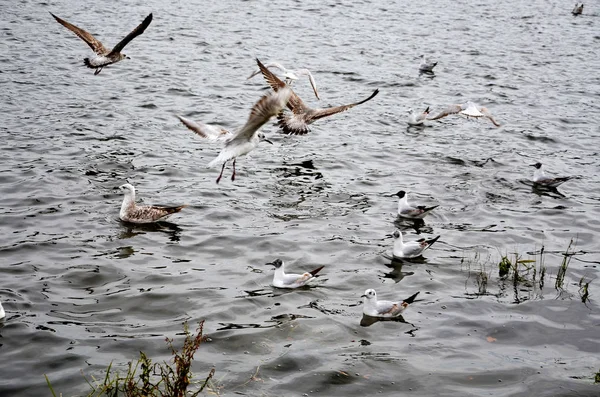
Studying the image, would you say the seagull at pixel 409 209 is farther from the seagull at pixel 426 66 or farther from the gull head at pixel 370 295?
the seagull at pixel 426 66

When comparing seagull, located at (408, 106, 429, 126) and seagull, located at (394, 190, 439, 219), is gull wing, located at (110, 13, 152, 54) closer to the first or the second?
seagull, located at (394, 190, 439, 219)

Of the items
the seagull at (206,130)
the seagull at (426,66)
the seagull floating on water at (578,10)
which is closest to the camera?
the seagull at (206,130)

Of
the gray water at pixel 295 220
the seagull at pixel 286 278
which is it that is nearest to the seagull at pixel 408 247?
the gray water at pixel 295 220

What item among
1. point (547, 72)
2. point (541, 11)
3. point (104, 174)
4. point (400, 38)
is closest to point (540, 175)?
point (104, 174)

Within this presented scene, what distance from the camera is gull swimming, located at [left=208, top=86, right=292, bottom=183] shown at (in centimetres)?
927

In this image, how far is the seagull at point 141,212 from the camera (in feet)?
38.8

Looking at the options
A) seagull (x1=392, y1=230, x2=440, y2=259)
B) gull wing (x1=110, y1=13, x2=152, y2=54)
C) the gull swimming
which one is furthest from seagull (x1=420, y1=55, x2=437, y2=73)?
seagull (x1=392, y1=230, x2=440, y2=259)

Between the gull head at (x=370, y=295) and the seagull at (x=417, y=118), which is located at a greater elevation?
the gull head at (x=370, y=295)

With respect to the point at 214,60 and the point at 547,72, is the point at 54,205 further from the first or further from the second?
the point at 547,72

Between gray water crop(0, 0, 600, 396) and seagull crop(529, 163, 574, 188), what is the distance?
33cm

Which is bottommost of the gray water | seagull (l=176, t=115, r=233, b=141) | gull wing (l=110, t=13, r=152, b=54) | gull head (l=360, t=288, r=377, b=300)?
the gray water

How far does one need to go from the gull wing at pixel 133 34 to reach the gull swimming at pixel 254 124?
2.83 meters

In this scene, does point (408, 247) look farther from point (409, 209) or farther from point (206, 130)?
point (206, 130)

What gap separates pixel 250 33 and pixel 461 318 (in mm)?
19504
